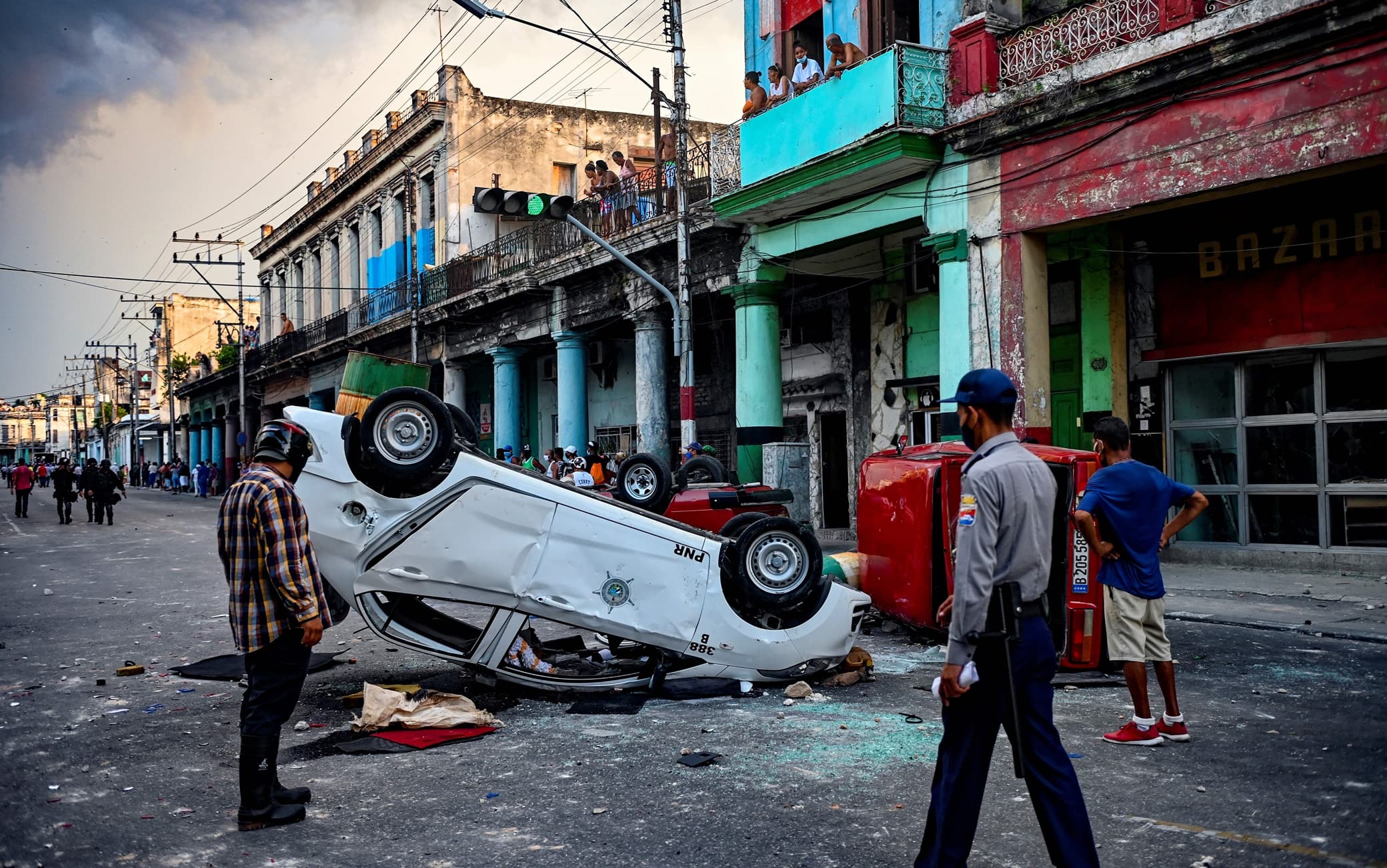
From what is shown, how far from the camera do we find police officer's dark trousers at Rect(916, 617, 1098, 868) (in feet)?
11.1

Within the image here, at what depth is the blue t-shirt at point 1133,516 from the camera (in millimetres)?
5602

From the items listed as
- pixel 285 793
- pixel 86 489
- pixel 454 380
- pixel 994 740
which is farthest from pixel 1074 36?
pixel 86 489

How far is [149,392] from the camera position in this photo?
10194cm

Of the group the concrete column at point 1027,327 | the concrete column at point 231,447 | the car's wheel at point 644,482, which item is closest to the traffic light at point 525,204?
the concrete column at point 1027,327

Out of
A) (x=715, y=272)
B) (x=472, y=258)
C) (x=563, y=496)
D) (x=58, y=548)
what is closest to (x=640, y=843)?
(x=563, y=496)

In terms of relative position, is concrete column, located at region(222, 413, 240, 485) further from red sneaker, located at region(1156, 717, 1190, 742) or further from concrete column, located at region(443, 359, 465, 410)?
red sneaker, located at region(1156, 717, 1190, 742)

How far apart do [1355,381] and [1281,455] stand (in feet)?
4.18

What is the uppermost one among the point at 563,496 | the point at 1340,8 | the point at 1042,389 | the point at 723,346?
the point at 1340,8

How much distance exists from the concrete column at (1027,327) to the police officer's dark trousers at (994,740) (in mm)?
→ 10381

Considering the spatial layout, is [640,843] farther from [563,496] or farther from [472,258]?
[472,258]

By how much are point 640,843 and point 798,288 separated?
1652cm

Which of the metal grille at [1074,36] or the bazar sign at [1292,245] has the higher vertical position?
the metal grille at [1074,36]

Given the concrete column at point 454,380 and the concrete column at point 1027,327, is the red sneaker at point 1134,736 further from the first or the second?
the concrete column at point 454,380

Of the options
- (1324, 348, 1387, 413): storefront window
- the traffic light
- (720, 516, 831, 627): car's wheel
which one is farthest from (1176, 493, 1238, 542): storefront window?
the traffic light
